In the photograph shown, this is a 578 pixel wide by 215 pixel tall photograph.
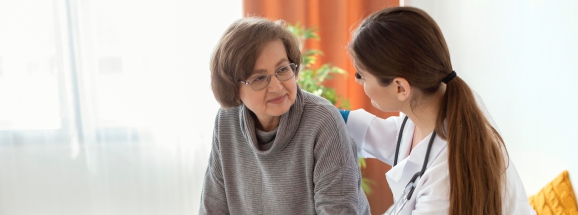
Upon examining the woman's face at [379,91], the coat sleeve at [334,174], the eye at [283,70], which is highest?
the eye at [283,70]

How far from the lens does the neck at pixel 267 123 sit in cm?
159

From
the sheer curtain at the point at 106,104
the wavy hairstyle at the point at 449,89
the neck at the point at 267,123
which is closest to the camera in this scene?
the wavy hairstyle at the point at 449,89

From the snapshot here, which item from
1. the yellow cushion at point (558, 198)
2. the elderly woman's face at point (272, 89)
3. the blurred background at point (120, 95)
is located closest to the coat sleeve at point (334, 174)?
the elderly woman's face at point (272, 89)

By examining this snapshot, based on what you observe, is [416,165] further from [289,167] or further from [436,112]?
[289,167]

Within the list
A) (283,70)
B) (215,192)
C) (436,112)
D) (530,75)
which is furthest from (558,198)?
(215,192)

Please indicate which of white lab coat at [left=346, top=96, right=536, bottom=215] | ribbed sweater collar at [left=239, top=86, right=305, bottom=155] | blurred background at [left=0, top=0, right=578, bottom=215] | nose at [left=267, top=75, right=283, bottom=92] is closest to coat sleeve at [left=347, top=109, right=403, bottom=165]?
white lab coat at [left=346, top=96, right=536, bottom=215]

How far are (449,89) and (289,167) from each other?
20.2 inches

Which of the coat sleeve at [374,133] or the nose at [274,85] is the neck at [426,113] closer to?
the coat sleeve at [374,133]

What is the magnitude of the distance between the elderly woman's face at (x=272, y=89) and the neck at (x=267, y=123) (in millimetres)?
80

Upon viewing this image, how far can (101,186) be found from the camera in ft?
11.3

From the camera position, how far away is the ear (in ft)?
4.20

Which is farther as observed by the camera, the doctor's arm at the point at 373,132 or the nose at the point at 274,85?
the doctor's arm at the point at 373,132

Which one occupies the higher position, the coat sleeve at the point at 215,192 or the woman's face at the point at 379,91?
the woman's face at the point at 379,91

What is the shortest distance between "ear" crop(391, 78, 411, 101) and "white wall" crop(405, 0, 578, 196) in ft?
1.98
